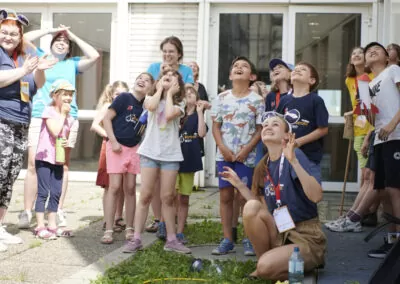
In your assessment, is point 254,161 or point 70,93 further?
point 70,93

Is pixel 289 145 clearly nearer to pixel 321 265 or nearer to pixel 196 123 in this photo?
pixel 321 265

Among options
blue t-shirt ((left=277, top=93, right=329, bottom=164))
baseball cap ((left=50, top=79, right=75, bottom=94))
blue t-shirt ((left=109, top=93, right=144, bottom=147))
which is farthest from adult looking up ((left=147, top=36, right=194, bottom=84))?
blue t-shirt ((left=277, top=93, right=329, bottom=164))

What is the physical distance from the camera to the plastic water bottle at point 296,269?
15.5 ft

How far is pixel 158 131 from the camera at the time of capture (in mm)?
6332

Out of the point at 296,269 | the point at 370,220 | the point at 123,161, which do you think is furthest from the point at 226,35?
the point at 296,269

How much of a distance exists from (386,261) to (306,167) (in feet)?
3.94

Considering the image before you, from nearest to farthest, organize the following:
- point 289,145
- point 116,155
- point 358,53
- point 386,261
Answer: point 386,261 < point 289,145 < point 116,155 < point 358,53

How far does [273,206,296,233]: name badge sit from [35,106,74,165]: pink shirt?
101 inches

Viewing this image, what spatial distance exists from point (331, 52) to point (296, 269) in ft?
23.1

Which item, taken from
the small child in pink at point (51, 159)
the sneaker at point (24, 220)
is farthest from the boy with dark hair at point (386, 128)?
the sneaker at point (24, 220)

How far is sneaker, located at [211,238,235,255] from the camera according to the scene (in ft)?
20.1

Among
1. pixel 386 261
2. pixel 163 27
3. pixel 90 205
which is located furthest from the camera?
pixel 163 27

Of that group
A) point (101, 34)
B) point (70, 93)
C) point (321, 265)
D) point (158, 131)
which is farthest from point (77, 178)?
point (321, 265)

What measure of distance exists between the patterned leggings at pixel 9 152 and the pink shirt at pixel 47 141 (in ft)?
1.67
